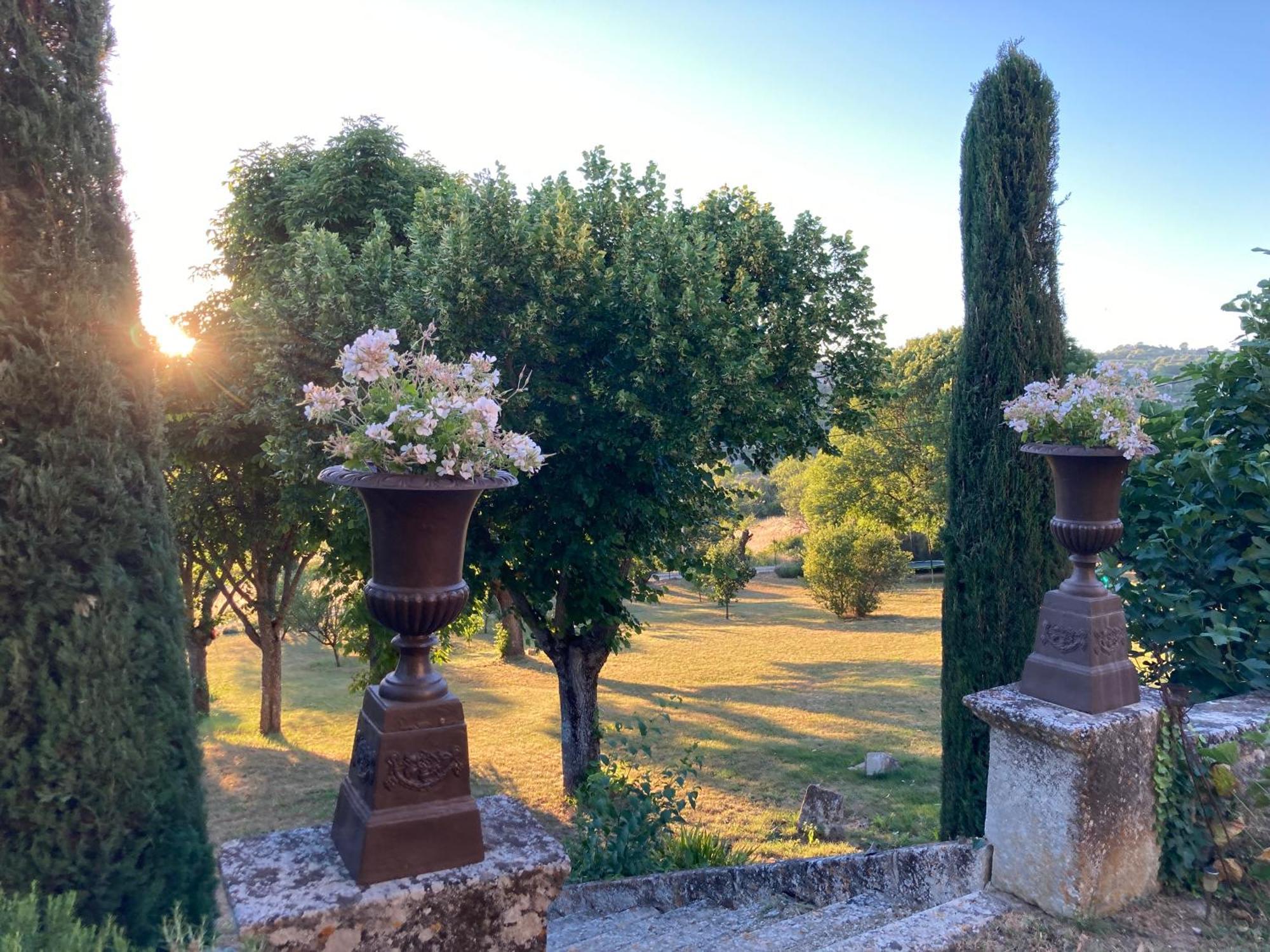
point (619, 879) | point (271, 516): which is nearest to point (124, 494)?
point (619, 879)

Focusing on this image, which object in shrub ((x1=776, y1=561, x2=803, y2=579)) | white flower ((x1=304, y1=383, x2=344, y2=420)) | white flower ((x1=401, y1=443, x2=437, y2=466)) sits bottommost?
shrub ((x1=776, y1=561, x2=803, y2=579))

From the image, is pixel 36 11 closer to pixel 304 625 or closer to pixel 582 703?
pixel 582 703

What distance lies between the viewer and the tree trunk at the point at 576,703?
31.0ft

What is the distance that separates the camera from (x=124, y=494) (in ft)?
12.3

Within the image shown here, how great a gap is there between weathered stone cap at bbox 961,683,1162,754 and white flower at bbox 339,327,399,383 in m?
2.46

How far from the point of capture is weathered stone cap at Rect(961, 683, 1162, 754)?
288cm

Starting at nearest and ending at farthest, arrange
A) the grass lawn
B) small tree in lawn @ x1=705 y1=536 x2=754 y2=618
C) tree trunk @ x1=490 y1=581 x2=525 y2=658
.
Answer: the grass lawn
tree trunk @ x1=490 y1=581 x2=525 y2=658
small tree in lawn @ x1=705 y1=536 x2=754 y2=618

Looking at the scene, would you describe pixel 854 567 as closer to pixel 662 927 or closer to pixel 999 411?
pixel 999 411

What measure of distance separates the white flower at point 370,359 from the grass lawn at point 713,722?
616cm

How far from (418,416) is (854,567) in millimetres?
20882

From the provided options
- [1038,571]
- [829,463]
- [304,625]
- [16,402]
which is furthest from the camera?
[829,463]

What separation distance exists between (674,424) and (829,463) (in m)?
22.5

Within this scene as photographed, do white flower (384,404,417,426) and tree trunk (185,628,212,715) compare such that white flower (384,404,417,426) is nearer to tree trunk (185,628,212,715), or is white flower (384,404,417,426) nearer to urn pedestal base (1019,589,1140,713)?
urn pedestal base (1019,589,1140,713)

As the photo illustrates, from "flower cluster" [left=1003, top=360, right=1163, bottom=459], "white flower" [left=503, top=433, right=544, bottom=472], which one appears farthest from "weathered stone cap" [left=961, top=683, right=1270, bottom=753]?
"white flower" [left=503, top=433, right=544, bottom=472]
